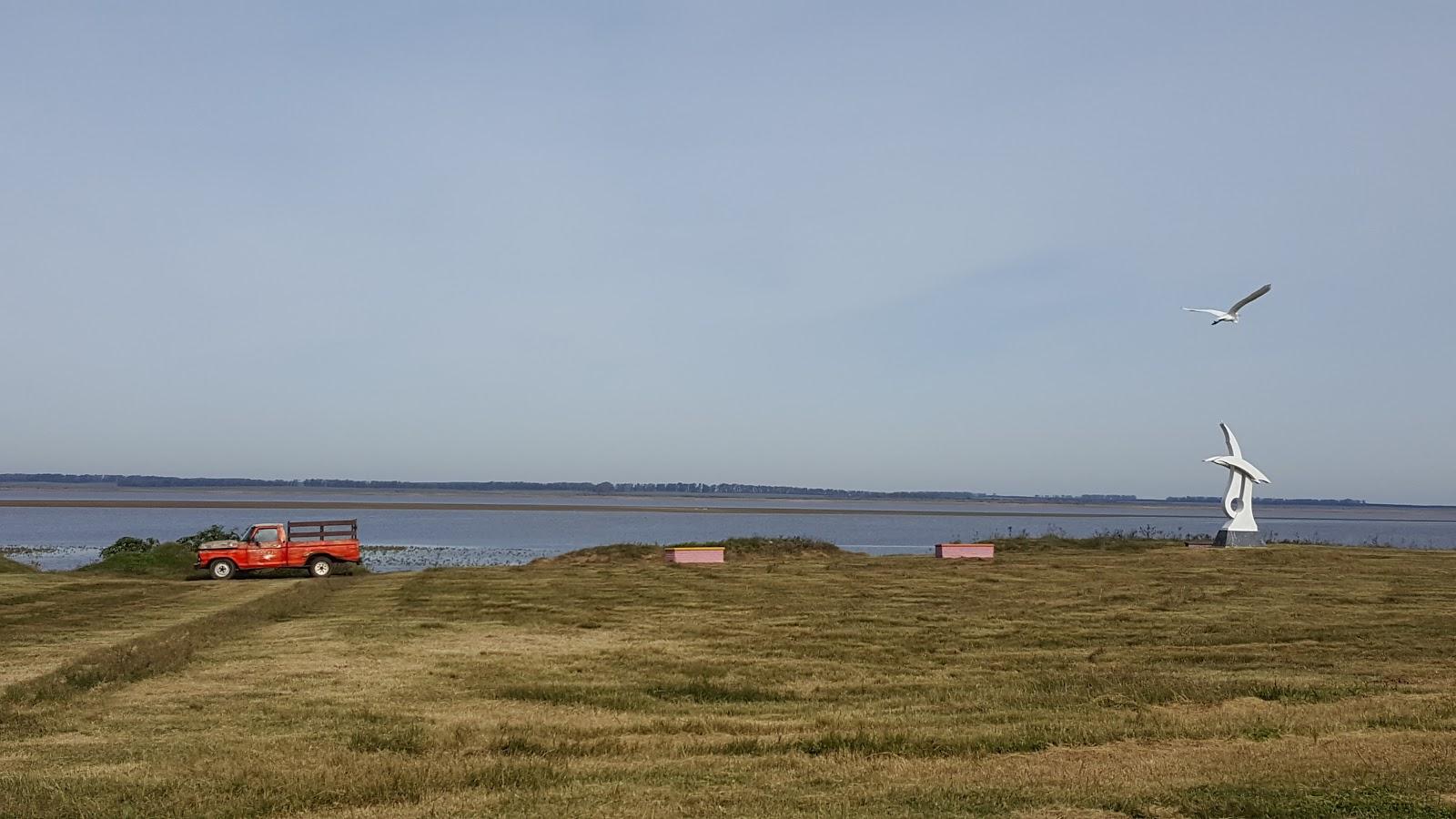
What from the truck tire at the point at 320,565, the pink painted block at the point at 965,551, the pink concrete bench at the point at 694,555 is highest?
the pink painted block at the point at 965,551

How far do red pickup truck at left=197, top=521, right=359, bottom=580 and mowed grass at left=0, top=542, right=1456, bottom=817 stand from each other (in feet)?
31.9

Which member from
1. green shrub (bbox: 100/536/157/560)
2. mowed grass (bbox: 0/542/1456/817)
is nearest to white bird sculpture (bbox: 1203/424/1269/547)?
mowed grass (bbox: 0/542/1456/817)

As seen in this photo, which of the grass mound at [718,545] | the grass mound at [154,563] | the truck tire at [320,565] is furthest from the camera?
the grass mound at [718,545]

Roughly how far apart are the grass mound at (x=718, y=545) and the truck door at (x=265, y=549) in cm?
1104

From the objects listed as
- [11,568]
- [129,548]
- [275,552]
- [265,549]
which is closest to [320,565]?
[275,552]

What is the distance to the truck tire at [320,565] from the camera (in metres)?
42.3

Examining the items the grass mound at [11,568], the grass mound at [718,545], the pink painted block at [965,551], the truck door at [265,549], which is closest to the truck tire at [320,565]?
the truck door at [265,549]

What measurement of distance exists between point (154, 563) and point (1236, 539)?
→ 1922 inches

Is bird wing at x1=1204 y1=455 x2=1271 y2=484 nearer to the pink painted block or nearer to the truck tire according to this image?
the pink painted block

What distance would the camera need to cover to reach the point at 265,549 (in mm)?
41906

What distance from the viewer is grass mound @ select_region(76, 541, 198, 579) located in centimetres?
4462

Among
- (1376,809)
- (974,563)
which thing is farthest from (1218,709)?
(974,563)

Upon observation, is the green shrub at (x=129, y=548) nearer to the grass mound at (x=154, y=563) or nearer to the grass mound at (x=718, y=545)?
the grass mound at (x=154, y=563)

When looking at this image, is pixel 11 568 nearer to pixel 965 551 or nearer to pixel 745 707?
pixel 745 707
